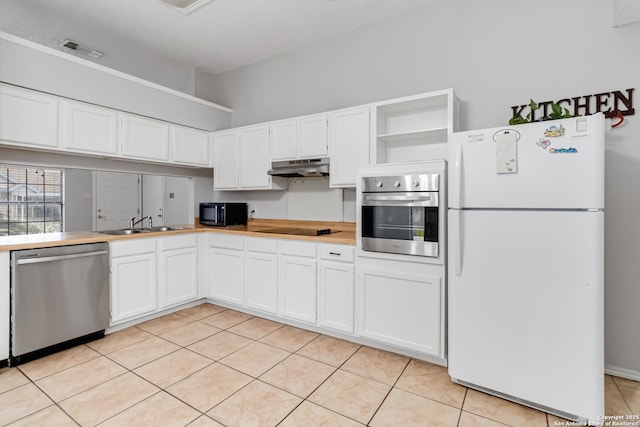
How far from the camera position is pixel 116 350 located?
2693 millimetres

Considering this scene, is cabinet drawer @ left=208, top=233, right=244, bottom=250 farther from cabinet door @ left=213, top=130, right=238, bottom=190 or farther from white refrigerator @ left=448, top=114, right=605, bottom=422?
white refrigerator @ left=448, top=114, right=605, bottom=422

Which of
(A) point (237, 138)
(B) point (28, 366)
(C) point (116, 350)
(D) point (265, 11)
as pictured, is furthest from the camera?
(A) point (237, 138)

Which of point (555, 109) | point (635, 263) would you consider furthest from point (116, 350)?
point (635, 263)

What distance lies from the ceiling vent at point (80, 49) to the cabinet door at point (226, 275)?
237 centimetres

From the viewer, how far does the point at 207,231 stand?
3.84 meters

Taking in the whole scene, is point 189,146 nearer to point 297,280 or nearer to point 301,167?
point 301,167

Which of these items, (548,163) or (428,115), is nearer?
(548,163)

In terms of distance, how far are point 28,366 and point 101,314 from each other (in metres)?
0.58

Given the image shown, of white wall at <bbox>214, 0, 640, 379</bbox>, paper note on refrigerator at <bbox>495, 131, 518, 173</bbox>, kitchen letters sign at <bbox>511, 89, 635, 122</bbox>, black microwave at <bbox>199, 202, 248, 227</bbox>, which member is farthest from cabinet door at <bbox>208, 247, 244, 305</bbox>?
kitchen letters sign at <bbox>511, 89, 635, 122</bbox>

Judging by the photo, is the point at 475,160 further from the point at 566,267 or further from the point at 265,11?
the point at 265,11

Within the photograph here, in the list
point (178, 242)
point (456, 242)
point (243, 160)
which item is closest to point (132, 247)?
point (178, 242)

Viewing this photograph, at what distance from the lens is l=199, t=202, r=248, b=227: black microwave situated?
3.96 m

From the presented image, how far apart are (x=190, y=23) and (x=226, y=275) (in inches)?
104

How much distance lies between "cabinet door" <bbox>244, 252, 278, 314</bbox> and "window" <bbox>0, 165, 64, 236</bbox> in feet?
6.41
